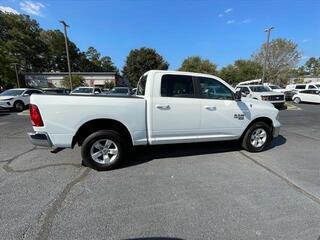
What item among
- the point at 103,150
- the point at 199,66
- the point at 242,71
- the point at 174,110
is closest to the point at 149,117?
the point at 174,110

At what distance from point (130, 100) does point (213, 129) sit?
6.82ft

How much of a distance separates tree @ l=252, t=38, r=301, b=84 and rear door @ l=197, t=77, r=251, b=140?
43734 mm

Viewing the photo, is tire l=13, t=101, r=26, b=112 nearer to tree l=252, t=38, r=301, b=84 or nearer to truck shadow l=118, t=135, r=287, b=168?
truck shadow l=118, t=135, r=287, b=168

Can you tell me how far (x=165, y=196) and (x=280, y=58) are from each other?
48026 millimetres

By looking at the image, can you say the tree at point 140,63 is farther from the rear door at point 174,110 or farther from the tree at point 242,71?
the rear door at point 174,110

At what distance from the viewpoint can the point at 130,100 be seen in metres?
4.34

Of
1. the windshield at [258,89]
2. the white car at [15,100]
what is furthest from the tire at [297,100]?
the white car at [15,100]

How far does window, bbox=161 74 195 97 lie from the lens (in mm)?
4633

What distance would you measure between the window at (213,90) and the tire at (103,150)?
2173 millimetres

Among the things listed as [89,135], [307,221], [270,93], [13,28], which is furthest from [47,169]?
[13,28]

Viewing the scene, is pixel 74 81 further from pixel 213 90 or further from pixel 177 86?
pixel 213 90

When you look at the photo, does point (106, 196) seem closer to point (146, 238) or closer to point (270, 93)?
point (146, 238)

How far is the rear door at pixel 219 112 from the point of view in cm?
487

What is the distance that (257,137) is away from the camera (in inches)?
219
